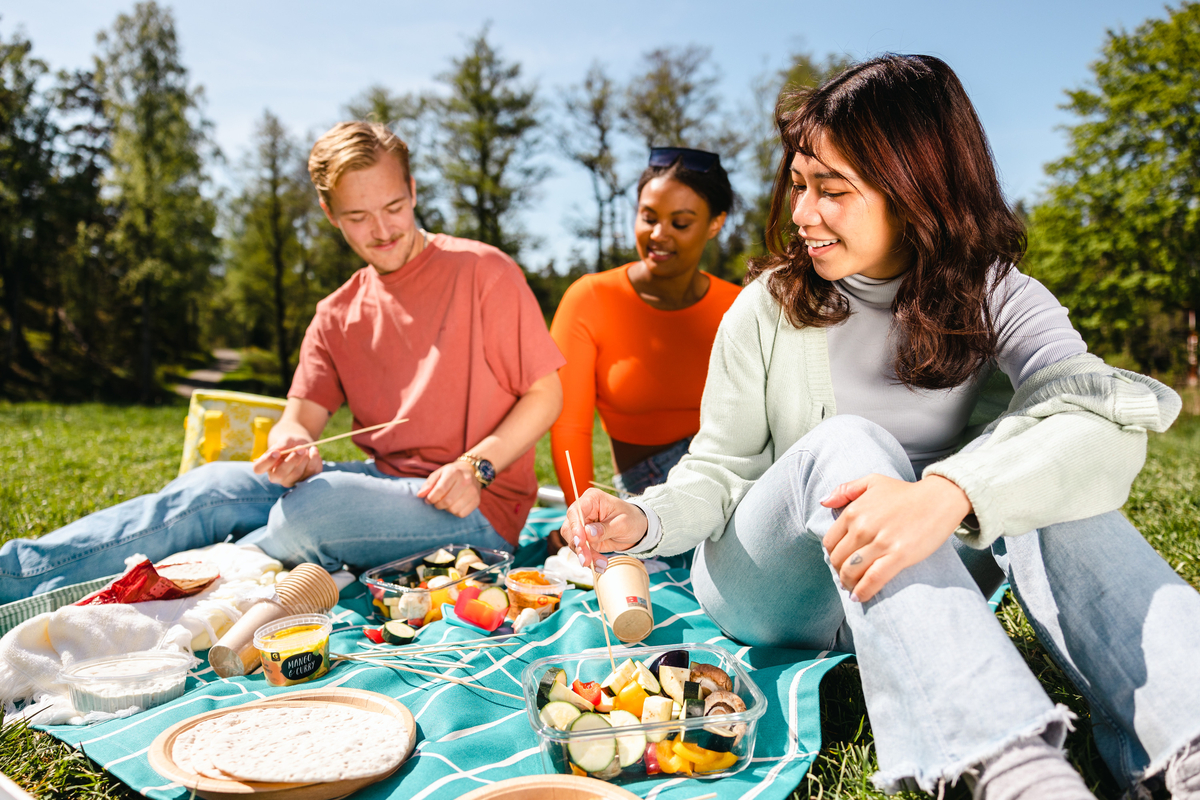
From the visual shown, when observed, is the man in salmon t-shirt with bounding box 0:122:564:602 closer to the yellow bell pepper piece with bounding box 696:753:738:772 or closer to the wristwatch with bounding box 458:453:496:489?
the wristwatch with bounding box 458:453:496:489

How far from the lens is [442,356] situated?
3.01 metres

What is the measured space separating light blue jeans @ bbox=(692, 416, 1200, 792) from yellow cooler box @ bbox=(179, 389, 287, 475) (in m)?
2.58

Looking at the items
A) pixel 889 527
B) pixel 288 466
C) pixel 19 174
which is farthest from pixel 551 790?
pixel 19 174

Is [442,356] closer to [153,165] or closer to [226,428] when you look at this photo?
[226,428]

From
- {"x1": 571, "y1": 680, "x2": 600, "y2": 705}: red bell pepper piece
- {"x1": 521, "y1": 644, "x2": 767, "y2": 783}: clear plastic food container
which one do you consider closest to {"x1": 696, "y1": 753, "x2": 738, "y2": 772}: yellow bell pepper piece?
{"x1": 521, "y1": 644, "x2": 767, "y2": 783}: clear plastic food container

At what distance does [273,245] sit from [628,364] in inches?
885

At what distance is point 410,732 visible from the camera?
1.60 meters

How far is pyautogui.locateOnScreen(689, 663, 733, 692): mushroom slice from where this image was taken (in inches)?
63.6

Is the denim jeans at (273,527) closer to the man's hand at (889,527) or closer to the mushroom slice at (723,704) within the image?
the mushroom slice at (723,704)

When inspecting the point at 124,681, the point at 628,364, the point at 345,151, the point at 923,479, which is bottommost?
the point at 124,681

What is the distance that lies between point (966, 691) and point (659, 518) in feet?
2.63

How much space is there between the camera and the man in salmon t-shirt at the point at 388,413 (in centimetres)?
265

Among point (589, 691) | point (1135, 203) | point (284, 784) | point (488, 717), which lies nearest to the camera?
point (284, 784)

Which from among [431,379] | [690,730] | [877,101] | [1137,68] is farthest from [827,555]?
[1137,68]
